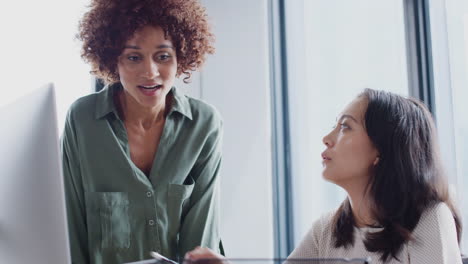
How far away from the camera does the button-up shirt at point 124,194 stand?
5.31ft

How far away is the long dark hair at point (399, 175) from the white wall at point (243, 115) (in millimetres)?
1169

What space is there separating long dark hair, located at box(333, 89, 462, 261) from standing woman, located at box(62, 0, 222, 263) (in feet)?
1.45

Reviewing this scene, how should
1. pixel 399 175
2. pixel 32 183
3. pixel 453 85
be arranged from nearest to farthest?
pixel 32 183
pixel 399 175
pixel 453 85

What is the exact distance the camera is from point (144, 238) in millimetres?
1630

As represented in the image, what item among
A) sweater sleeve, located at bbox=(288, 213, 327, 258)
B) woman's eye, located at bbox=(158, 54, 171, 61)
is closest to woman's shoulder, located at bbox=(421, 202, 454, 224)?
sweater sleeve, located at bbox=(288, 213, 327, 258)

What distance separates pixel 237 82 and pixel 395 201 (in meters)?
1.39

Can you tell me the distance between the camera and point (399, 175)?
146cm

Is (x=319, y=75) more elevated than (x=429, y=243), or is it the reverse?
(x=319, y=75)

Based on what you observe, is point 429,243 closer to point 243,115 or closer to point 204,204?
point 204,204

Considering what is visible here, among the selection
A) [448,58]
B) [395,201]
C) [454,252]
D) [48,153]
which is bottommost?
[454,252]

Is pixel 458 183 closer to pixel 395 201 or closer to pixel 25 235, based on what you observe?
pixel 395 201

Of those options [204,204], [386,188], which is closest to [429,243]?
[386,188]

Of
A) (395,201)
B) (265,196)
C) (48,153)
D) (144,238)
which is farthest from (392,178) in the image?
(265,196)

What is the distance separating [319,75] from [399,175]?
139 cm
